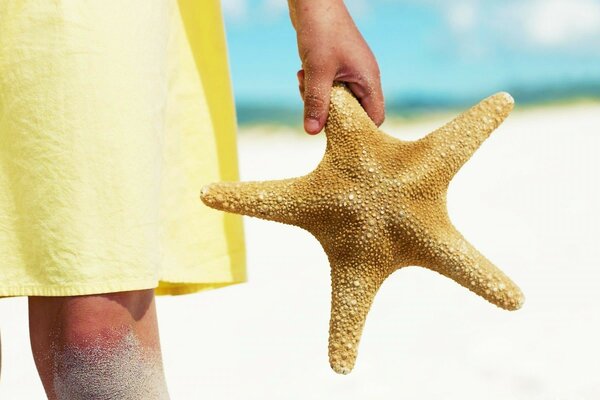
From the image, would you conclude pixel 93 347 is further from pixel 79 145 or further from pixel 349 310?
pixel 349 310

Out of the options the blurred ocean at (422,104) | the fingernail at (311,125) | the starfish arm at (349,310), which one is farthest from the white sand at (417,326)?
the blurred ocean at (422,104)

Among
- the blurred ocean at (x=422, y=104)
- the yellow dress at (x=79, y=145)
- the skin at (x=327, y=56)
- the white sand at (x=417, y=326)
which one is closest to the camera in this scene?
the yellow dress at (x=79, y=145)

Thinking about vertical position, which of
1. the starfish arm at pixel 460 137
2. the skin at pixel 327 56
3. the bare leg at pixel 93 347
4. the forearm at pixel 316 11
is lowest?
the bare leg at pixel 93 347

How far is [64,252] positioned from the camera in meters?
1.07

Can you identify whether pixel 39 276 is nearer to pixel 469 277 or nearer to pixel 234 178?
pixel 234 178

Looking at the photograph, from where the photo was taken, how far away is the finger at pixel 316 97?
1190 mm

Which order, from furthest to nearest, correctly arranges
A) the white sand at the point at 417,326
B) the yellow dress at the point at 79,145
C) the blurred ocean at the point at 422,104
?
the blurred ocean at the point at 422,104, the white sand at the point at 417,326, the yellow dress at the point at 79,145

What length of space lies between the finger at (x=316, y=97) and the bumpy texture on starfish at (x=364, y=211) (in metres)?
0.02

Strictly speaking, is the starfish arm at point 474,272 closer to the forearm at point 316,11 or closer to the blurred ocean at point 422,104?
the forearm at point 316,11

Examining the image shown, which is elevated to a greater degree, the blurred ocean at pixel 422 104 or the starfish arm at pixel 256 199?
the blurred ocean at pixel 422 104

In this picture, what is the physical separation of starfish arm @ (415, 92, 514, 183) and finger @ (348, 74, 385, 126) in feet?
0.26

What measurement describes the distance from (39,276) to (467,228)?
13.8 ft

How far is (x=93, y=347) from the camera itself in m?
1.08

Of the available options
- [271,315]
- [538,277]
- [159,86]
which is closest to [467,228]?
[538,277]
